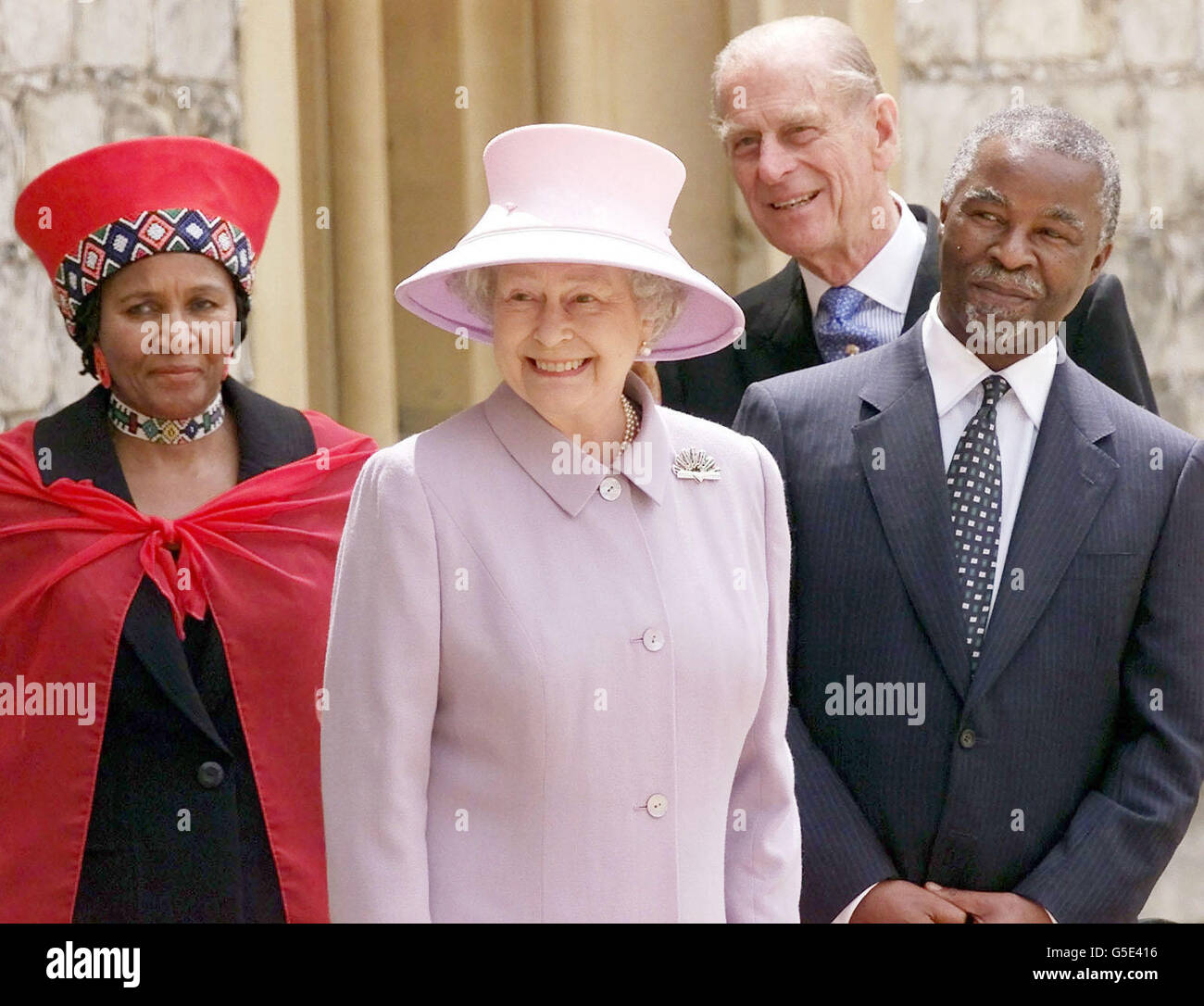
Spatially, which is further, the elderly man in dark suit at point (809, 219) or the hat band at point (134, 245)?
the elderly man in dark suit at point (809, 219)

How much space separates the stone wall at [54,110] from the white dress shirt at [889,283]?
5.24 feet

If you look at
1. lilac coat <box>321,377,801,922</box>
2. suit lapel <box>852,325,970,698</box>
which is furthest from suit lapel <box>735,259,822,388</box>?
lilac coat <box>321,377,801,922</box>

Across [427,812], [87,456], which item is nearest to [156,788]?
[87,456]

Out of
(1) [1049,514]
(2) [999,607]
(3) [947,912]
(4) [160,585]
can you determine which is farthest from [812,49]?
(3) [947,912]

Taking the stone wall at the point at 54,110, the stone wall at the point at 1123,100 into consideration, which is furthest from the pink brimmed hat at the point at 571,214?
the stone wall at the point at 1123,100

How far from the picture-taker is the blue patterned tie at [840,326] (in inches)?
173

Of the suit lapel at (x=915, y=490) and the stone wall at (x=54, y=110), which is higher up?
the stone wall at (x=54, y=110)

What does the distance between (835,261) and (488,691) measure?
1.81m

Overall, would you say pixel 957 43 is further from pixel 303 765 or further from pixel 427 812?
pixel 427 812

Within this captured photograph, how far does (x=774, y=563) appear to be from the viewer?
10.8 feet

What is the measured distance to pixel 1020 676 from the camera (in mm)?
3598

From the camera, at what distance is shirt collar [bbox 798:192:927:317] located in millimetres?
4445

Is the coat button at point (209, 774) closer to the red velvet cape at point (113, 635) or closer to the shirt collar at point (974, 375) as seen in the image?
the red velvet cape at point (113, 635)

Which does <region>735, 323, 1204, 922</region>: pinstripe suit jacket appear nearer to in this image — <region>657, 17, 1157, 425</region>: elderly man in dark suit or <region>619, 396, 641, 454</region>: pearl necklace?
<region>619, 396, 641, 454</region>: pearl necklace
